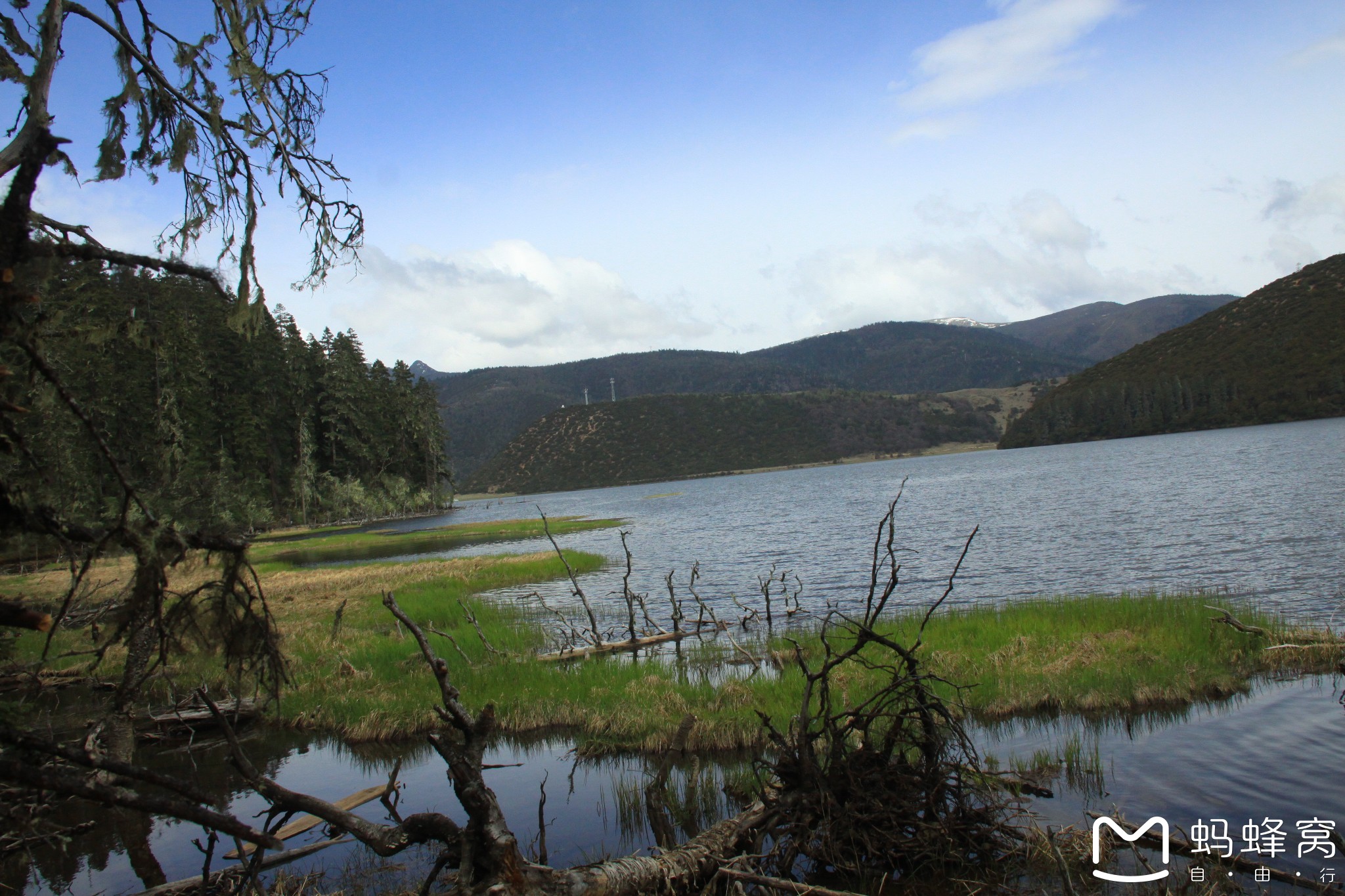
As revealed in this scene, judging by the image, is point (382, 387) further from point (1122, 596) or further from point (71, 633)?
point (1122, 596)

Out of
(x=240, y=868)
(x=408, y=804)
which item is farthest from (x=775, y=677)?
(x=240, y=868)

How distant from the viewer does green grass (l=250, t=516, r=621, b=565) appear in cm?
4519

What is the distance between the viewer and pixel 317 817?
27.6 ft

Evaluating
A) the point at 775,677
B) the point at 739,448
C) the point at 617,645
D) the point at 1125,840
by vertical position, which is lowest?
the point at 617,645

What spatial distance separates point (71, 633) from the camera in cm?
1973

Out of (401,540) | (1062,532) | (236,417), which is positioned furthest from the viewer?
(236,417)

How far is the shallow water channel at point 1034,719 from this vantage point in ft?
26.8

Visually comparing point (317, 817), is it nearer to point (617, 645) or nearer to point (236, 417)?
point (617, 645)

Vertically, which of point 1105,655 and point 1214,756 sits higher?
point 1105,655

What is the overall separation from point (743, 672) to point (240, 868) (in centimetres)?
945

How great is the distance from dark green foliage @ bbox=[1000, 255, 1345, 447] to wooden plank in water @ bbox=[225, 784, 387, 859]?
391 ft

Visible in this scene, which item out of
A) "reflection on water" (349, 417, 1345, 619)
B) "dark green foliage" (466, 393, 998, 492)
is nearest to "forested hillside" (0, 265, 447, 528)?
"reflection on water" (349, 417, 1345, 619)

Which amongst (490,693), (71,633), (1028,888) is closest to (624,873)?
(1028,888)

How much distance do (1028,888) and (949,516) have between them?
39.7m
